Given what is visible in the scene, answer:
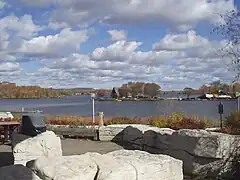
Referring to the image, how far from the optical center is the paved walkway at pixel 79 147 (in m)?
11.6

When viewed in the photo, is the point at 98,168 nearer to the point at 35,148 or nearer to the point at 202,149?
the point at 35,148

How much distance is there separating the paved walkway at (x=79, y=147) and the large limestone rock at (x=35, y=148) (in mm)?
2477

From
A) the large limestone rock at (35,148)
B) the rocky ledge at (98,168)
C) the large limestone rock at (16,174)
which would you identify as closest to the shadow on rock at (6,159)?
the large limestone rock at (35,148)

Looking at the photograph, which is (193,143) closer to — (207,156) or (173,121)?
(207,156)

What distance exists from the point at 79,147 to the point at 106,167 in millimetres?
7066

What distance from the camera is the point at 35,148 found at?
26.8 ft

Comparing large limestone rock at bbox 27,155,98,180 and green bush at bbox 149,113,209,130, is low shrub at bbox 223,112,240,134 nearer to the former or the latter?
green bush at bbox 149,113,209,130

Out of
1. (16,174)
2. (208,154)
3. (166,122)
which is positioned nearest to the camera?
(16,174)

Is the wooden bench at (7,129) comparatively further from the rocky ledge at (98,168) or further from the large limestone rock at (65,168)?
the large limestone rock at (65,168)

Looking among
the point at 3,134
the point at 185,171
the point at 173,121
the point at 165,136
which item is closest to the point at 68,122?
the point at 3,134

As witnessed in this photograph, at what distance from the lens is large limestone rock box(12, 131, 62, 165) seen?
8.09 meters

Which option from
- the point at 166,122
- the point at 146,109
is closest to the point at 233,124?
the point at 166,122

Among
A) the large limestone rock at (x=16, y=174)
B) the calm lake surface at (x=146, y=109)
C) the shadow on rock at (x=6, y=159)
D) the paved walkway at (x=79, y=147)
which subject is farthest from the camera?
the calm lake surface at (x=146, y=109)

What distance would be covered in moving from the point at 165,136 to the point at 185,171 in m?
1.50
